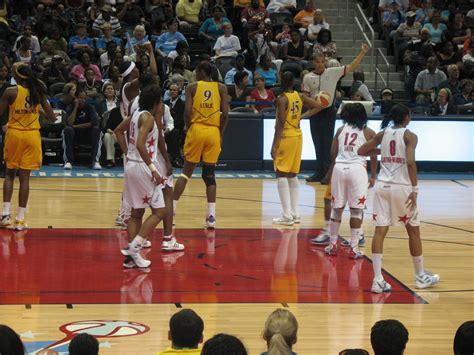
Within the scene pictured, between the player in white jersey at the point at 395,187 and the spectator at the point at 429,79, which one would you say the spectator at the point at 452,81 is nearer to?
the spectator at the point at 429,79

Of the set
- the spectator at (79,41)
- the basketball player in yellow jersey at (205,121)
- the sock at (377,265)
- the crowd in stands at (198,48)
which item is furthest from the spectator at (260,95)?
the sock at (377,265)

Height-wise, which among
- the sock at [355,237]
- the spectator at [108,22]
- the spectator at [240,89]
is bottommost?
the sock at [355,237]

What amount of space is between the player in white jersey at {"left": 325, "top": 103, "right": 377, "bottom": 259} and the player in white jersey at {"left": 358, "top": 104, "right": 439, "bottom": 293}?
110cm

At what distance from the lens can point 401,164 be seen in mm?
9422

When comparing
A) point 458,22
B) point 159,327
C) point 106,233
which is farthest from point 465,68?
point 159,327

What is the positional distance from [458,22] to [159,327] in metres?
16.2

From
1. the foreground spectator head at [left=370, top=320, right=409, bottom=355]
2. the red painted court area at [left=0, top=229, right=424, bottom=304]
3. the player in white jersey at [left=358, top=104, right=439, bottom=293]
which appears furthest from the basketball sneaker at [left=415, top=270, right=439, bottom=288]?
the foreground spectator head at [left=370, top=320, right=409, bottom=355]

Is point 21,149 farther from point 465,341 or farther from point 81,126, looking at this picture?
point 465,341

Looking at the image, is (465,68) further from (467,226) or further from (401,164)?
(401,164)

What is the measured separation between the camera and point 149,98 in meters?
10.0

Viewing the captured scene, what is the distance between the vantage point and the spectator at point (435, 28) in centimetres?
2250

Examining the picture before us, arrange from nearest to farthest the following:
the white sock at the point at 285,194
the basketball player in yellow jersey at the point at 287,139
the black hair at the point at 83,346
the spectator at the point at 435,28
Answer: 1. the black hair at the point at 83,346
2. the basketball player in yellow jersey at the point at 287,139
3. the white sock at the point at 285,194
4. the spectator at the point at 435,28

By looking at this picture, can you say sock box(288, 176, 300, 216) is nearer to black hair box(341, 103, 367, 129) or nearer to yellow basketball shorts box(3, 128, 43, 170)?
black hair box(341, 103, 367, 129)

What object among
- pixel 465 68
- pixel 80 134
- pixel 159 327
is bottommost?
pixel 159 327
